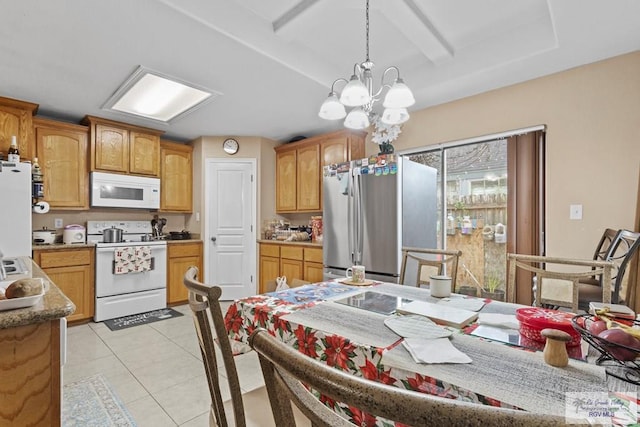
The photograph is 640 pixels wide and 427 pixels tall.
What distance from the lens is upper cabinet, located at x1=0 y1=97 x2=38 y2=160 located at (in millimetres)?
3023

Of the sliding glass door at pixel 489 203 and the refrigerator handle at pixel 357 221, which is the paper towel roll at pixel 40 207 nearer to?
the refrigerator handle at pixel 357 221

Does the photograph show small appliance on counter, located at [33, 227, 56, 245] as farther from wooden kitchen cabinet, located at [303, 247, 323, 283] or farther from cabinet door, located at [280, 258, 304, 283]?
wooden kitchen cabinet, located at [303, 247, 323, 283]

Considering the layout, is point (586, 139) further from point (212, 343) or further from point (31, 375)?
point (31, 375)

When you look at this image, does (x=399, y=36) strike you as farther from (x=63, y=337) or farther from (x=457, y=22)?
(x=63, y=337)

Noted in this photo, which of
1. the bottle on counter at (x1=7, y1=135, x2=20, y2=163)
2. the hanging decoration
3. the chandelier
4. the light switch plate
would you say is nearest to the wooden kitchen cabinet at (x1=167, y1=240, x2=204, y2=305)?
the bottle on counter at (x1=7, y1=135, x2=20, y2=163)

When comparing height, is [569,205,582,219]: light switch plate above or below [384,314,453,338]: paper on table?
above

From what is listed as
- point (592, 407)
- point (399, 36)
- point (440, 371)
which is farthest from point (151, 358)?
point (399, 36)

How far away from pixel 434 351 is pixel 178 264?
4.01m

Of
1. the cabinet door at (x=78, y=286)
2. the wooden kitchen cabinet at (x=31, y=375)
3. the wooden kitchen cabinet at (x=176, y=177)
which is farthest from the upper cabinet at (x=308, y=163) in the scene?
the wooden kitchen cabinet at (x=31, y=375)

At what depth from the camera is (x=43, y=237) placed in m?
3.44

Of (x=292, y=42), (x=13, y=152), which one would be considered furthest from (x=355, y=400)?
(x=13, y=152)

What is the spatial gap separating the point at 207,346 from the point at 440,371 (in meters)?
0.66

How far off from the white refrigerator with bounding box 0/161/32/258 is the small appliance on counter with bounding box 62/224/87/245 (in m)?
0.63

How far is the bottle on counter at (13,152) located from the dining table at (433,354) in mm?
3021
